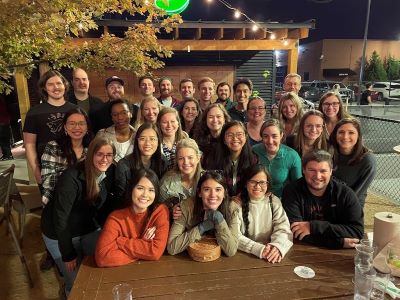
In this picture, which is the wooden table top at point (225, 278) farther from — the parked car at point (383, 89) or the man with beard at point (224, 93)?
the parked car at point (383, 89)

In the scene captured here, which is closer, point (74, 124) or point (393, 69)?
point (74, 124)

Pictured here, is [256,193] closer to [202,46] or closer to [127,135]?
[127,135]

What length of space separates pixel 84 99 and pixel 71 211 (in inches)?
82.8

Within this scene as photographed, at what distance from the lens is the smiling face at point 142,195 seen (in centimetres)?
238

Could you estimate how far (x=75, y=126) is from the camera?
9.81 feet

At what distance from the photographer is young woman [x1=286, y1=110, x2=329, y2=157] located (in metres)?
3.35

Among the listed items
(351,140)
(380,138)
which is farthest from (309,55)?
(351,140)

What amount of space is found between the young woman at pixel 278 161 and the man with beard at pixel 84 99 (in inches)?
89.4

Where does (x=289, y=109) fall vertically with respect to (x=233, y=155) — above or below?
above

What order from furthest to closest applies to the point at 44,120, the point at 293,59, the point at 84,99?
the point at 293,59 < the point at 84,99 < the point at 44,120

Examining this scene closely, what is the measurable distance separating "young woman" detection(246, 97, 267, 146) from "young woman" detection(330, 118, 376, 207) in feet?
3.20

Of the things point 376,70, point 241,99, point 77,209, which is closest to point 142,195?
point 77,209

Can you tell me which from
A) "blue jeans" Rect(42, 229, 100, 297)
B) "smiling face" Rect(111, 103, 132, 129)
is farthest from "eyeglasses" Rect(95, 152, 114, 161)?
"smiling face" Rect(111, 103, 132, 129)

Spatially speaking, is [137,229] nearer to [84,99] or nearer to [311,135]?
[311,135]
